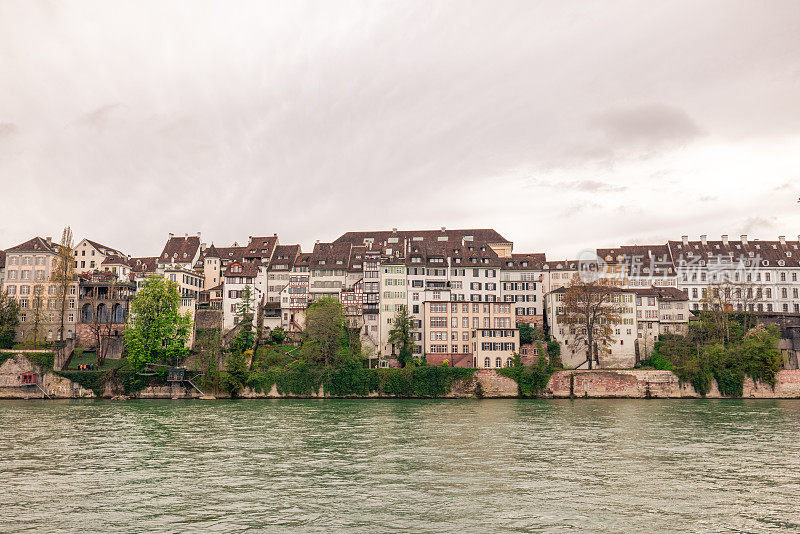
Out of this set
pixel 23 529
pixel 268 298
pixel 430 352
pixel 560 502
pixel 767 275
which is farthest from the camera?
pixel 767 275

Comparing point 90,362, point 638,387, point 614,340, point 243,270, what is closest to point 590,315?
point 614,340

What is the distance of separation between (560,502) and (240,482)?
38.8ft

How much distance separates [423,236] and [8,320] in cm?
5860

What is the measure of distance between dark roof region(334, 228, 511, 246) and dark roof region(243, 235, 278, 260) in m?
10.7

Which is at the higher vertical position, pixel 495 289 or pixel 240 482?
pixel 495 289

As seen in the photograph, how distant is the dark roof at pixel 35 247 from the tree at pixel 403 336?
51418 millimetres

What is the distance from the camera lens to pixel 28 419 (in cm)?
4512

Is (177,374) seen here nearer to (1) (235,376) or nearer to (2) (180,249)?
(1) (235,376)

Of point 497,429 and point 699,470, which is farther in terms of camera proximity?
point 497,429

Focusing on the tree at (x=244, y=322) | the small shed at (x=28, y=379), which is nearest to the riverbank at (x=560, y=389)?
the small shed at (x=28, y=379)

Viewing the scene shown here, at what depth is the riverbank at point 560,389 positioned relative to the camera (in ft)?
219

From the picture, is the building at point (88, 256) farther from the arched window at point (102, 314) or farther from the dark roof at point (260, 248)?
the dark roof at point (260, 248)

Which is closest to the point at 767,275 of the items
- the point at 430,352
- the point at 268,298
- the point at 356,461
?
the point at 430,352

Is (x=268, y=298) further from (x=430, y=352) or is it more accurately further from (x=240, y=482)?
(x=240, y=482)
